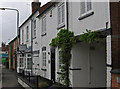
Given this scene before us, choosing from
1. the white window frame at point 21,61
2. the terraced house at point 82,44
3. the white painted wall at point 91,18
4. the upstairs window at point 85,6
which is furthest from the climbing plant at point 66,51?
the white window frame at point 21,61

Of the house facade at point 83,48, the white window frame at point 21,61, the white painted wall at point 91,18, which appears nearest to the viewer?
the white painted wall at point 91,18

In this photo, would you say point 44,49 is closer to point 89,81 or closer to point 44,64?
point 44,64

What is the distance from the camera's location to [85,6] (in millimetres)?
8203

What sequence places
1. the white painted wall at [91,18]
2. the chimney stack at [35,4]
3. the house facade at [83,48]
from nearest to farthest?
1. the white painted wall at [91,18]
2. the house facade at [83,48]
3. the chimney stack at [35,4]

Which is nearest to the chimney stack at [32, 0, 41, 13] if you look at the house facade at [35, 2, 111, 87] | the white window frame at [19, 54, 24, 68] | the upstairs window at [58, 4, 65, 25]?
the house facade at [35, 2, 111, 87]

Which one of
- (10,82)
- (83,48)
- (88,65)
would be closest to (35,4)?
(10,82)

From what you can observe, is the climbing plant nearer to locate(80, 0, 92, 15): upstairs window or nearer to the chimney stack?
locate(80, 0, 92, 15): upstairs window

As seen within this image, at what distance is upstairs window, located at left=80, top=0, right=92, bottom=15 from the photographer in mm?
7941

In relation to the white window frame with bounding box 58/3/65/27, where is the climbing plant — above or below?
below

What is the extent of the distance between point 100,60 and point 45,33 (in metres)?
5.80

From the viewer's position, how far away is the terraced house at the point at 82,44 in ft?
20.5

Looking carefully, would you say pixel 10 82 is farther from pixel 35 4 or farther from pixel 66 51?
pixel 66 51

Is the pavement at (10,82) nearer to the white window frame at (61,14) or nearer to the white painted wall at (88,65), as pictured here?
the white window frame at (61,14)

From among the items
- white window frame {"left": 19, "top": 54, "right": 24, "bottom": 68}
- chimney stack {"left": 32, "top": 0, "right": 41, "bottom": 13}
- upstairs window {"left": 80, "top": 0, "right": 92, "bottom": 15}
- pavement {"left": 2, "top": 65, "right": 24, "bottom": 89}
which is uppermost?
chimney stack {"left": 32, "top": 0, "right": 41, "bottom": 13}
